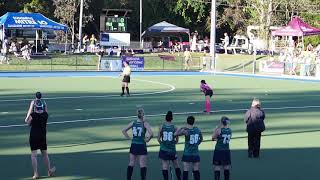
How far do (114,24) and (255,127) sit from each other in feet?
169

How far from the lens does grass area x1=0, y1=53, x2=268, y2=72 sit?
50031 millimetres

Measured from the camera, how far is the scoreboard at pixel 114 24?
65.1m

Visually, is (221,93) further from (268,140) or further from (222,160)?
(222,160)

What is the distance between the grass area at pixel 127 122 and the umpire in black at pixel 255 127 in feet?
1.03

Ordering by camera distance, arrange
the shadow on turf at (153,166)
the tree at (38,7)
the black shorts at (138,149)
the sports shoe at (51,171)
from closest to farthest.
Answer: the black shorts at (138,149) → the sports shoe at (51,171) → the shadow on turf at (153,166) → the tree at (38,7)

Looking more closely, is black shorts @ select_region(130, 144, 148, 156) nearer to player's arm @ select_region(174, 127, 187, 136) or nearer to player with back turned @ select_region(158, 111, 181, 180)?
player with back turned @ select_region(158, 111, 181, 180)

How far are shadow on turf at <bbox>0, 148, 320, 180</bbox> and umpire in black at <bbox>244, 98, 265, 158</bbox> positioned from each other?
28cm

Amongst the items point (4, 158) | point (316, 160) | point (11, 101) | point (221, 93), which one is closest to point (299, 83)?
point (221, 93)

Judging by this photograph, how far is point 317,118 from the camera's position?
23.4 meters

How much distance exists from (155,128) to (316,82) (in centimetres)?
2716

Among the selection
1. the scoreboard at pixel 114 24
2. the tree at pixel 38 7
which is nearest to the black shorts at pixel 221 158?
the scoreboard at pixel 114 24

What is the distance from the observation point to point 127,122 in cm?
2075

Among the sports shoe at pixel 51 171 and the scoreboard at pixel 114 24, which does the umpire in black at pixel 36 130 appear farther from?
the scoreboard at pixel 114 24

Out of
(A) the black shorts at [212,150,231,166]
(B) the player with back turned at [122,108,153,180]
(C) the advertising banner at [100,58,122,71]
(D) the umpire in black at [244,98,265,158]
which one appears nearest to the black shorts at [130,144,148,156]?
(B) the player with back turned at [122,108,153,180]
